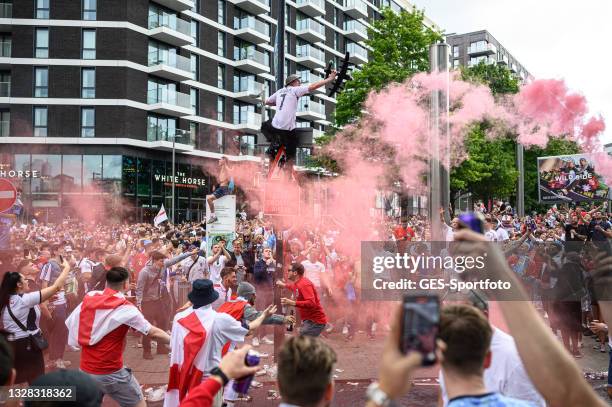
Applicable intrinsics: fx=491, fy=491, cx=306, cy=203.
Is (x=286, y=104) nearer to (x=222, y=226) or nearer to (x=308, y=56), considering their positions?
(x=222, y=226)

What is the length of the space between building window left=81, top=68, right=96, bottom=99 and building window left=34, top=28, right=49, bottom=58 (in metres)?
2.63

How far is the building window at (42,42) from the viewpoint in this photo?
1286 inches

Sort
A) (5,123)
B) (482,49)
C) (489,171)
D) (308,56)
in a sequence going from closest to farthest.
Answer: (5,123) < (489,171) < (308,56) < (482,49)

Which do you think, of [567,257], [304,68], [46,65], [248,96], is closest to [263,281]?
[567,257]

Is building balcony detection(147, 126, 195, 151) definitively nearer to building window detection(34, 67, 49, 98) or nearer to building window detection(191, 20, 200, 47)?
building window detection(34, 67, 49, 98)

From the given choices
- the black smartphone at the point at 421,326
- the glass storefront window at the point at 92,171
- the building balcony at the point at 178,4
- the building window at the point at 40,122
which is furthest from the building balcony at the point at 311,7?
the black smartphone at the point at 421,326

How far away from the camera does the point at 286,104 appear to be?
8.38 metres

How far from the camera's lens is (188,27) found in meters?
36.2

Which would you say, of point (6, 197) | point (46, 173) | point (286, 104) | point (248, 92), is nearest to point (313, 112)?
point (248, 92)

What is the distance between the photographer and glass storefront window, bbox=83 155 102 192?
107 ft

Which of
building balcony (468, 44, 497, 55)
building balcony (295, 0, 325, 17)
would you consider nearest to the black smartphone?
building balcony (295, 0, 325, 17)

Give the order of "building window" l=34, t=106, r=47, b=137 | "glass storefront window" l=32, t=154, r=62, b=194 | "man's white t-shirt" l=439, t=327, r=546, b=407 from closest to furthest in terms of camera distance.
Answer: "man's white t-shirt" l=439, t=327, r=546, b=407, "glass storefront window" l=32, t=154, r=62, b=194, "building window" l=34, t=106, r=47, b=137

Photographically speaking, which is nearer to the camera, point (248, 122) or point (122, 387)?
point (122, 387)

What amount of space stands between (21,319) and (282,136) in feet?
15.7
